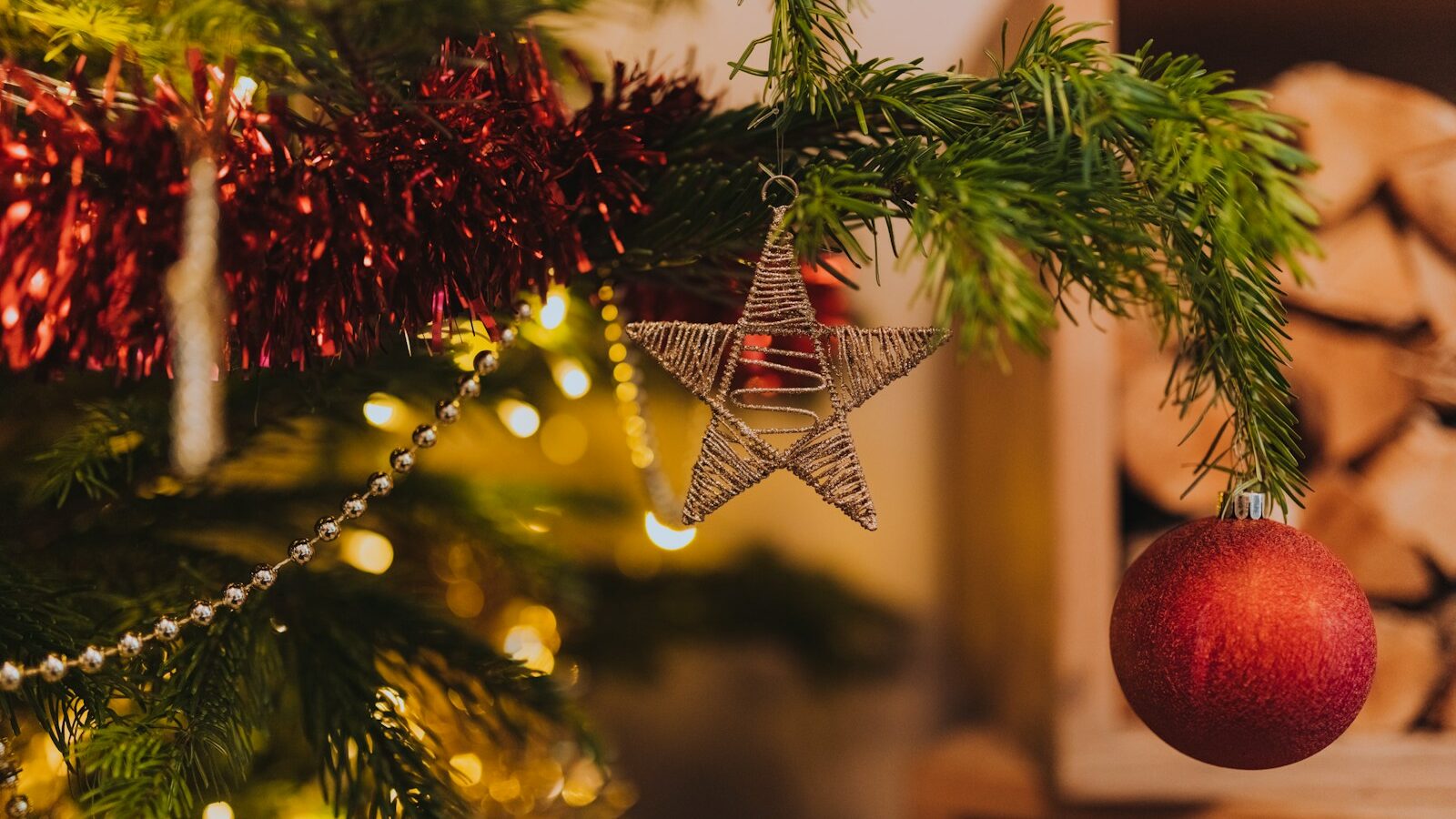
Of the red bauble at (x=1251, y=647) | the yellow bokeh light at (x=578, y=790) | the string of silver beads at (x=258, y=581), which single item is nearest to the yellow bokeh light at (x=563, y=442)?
the yellow bokeh light at (x=578, y=790)

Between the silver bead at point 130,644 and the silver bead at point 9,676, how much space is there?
0.03 meters

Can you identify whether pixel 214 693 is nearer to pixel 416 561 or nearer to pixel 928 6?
pixel 416 561

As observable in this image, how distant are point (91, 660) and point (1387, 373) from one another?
0.71 meters

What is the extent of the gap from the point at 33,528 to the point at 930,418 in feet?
2.35

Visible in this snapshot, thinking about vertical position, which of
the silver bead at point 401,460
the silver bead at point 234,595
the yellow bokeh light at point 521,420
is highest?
the silver bead at point 401,460

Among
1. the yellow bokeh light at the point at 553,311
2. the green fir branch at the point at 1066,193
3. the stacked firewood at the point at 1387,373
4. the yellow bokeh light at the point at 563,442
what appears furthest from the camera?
the yellow bokeh light at the point at 563,442

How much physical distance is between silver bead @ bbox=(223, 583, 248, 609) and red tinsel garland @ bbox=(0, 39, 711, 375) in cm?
8

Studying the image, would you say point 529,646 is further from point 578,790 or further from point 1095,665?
point 1095,665

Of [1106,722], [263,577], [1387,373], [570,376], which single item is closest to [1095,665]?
[1106,722]

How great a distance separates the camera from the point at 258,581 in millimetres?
334

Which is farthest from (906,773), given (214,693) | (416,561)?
(214,693)

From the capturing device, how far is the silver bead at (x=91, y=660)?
0.31 meters

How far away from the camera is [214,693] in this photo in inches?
12.8

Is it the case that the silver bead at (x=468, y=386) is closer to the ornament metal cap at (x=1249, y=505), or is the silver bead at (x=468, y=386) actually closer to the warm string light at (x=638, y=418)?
the warm string light at (x=638, y=418)
